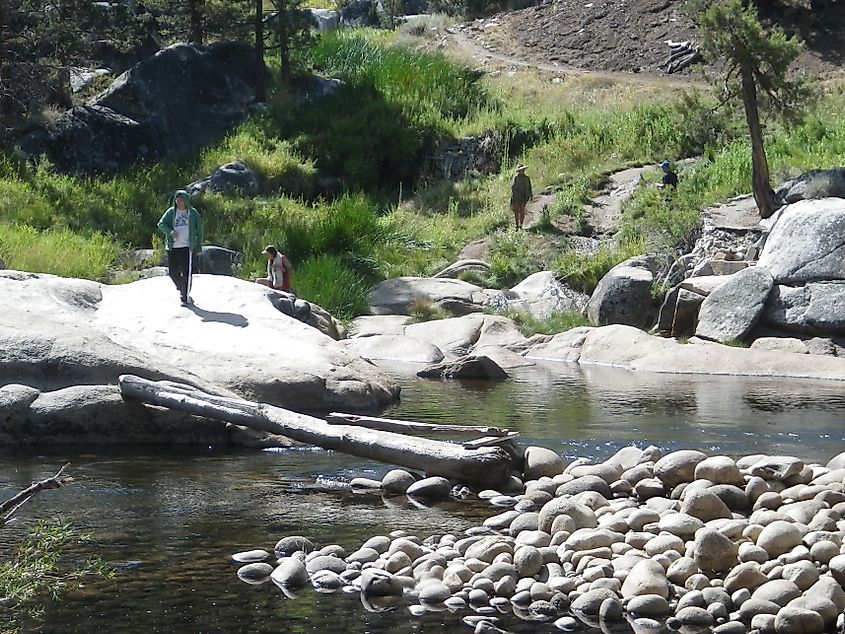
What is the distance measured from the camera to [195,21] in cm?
3647

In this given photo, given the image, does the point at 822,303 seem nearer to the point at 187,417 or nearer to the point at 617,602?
the point at 187,417

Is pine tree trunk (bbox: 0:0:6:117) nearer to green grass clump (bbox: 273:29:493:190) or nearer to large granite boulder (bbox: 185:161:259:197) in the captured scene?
large granite boulder (bbox: 185:161:259:197)

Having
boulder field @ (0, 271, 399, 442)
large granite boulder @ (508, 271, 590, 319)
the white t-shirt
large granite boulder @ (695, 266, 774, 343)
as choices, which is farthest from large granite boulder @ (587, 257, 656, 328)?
the white t-shirt

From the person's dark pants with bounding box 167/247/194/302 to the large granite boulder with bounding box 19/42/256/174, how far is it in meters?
17.6

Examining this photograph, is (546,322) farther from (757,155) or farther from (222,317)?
(222,317)

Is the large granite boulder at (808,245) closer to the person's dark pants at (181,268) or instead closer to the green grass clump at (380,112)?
the person's dark pants at (181,268)

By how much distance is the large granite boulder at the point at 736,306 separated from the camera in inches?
832

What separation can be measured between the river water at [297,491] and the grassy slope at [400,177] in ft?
29.6

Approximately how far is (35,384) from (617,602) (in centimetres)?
750

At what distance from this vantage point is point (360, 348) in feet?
70.2

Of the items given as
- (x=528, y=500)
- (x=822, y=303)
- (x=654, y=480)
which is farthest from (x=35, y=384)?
(x=822, y=303)

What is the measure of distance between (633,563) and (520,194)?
842 inches

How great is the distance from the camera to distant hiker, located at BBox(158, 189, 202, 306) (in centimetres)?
1563

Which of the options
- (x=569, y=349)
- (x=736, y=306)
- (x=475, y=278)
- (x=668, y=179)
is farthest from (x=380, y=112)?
(x=736, y=306)
